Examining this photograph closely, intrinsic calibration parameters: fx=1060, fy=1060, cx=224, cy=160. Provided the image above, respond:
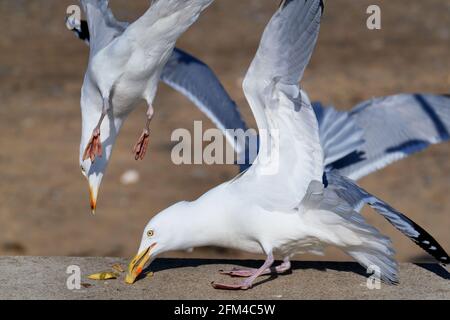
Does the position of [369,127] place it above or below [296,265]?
above

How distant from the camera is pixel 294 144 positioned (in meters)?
4.85

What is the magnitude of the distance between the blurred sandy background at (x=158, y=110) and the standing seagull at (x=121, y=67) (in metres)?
2.38

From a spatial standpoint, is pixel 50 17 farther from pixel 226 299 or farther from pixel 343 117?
pixel 226 299

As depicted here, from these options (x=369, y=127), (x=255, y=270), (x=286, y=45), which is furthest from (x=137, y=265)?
(x=369, y=127)

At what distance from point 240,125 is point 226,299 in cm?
181

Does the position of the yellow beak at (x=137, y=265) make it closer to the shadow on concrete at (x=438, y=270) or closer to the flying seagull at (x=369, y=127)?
the flying seagull at (x=369, y=127)

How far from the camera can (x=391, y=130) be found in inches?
238

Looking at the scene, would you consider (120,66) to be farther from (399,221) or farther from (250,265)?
(399,221)

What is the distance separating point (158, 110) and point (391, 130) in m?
4.58

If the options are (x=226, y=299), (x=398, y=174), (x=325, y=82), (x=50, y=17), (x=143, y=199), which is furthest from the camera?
(x=50, y=17)

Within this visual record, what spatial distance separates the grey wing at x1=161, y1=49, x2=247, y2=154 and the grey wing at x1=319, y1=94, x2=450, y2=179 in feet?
2.26

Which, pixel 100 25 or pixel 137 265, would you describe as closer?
pixel 137 265

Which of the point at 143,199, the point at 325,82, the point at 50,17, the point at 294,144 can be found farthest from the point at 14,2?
the point at 294,144

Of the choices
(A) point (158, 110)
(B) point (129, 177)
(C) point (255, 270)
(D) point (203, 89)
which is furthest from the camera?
(A) point (158, 110)
